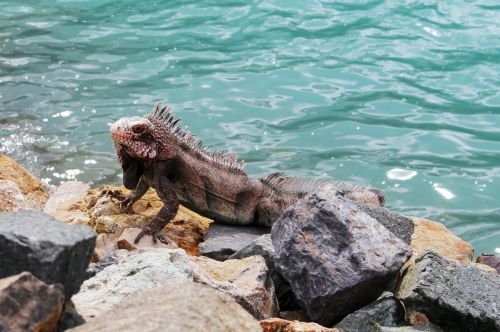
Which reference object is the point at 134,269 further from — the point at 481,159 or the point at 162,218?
the point at 481,159

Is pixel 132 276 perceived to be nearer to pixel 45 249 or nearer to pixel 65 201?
pixel 45 249


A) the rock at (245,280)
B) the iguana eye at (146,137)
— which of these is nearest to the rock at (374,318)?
the rock at (245,280)

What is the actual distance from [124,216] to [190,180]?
505 millimetres

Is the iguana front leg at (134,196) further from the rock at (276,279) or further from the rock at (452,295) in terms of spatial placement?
the rock at (452,295)

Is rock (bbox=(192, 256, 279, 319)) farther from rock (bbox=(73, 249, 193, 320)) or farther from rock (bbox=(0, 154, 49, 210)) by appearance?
rock (bbox=(0, 154, 49, 210))

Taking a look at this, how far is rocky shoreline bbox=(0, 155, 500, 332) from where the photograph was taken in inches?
109

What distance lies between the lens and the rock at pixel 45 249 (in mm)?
2775

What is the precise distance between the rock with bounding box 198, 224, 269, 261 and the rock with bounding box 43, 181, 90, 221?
968 mm

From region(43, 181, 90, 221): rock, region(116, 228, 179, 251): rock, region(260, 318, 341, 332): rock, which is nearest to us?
region(260, 318, 341, 332): rock

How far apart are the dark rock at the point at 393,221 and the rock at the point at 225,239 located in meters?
0.81

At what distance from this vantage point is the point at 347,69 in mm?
12320

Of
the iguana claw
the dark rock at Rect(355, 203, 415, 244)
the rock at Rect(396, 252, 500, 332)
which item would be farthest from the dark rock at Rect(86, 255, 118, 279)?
the dark rock at Rect(355, 203, 415, 244)

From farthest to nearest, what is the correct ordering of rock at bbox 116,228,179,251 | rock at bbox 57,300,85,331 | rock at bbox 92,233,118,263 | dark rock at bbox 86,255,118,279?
1. rock at bbox 116,228,179,251
2. rock at bbox 92,233,118,263
3. dark rock at bbox 86,255,118,279
4. rock at bbox 57,300,85,331

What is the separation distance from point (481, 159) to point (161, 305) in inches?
291
